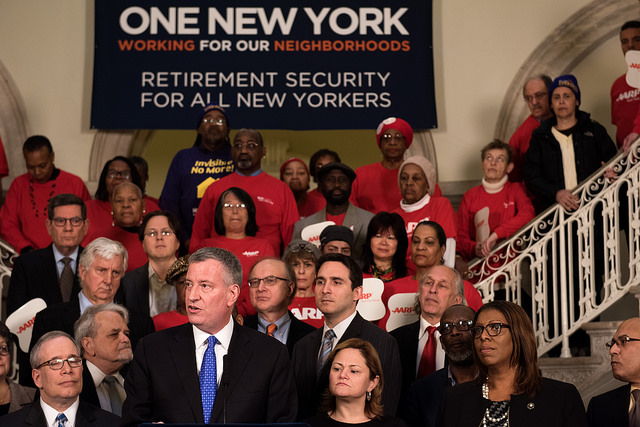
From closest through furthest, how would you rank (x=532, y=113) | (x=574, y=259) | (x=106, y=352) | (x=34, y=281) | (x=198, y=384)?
(x=198, y=384) → (x=106, y=352) → (x=34, y=281) → (x=574, y=259) → (x=532, y=113)

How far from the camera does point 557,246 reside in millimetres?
7191

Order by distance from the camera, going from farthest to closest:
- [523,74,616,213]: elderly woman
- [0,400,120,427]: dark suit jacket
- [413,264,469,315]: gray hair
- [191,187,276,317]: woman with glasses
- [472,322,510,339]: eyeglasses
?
[523,74,616,213]: elderly woman → [191,187,276,317]: woman with glasses → [413,264,469,315]: gray hair → [0,400,120,427]: dark suit jacket → [472,322,510,339]: eyeglasses

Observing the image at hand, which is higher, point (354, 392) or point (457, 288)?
point (457, 288)

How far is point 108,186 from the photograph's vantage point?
713cm

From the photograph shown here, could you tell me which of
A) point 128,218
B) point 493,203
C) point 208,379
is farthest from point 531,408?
point 493,203

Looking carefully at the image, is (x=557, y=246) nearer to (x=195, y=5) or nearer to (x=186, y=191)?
(x=186, y=191)

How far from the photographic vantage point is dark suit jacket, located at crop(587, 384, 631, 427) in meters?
4.41

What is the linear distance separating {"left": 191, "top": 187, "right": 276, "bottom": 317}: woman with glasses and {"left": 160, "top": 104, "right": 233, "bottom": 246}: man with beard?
1.14 meters

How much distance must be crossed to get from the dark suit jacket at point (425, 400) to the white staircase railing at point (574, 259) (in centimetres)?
198

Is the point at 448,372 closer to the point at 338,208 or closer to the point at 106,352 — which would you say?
the point at 106,352

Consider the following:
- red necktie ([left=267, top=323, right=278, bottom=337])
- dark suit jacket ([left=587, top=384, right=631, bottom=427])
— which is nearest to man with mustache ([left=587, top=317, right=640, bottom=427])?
dark suit jacket ([left=587, top=384, right=631, bottom=427])

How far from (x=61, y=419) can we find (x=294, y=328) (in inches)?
46.2

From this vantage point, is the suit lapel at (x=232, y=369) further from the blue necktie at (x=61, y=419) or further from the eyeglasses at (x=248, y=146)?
the eyeglasses at (x=248, y=146)

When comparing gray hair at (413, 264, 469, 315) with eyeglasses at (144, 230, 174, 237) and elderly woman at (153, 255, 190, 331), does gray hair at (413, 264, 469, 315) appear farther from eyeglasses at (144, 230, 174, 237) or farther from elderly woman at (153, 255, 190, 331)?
eyeglasses at (144, 230, 174, 237)
